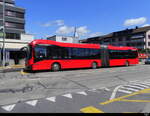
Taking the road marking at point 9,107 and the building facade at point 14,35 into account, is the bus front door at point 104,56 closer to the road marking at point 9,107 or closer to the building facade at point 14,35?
the building facade at point 14,35

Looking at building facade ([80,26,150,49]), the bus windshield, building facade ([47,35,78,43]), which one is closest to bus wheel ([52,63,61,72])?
the bus windshield

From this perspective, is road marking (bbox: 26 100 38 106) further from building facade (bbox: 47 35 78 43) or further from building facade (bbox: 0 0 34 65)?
building facade (bbox: 47 35 78 43)

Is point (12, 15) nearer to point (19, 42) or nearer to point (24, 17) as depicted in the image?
point (24, 17)

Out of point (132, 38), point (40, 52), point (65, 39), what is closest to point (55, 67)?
point (40, 52)

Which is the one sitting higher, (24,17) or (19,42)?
(24,17)

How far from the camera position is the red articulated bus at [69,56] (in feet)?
47.1

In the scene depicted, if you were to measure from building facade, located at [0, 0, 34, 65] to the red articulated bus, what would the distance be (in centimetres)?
351

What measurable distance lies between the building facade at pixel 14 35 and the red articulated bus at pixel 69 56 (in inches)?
138

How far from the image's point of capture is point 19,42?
28938mm

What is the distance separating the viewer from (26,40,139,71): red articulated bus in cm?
1436

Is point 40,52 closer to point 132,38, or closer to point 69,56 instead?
point 69,56

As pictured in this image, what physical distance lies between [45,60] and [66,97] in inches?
357

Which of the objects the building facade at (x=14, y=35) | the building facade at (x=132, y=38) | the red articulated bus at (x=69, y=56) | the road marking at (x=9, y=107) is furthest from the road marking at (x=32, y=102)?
the building facade at (x=132, y=38)

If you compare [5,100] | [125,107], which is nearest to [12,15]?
[5,100]
